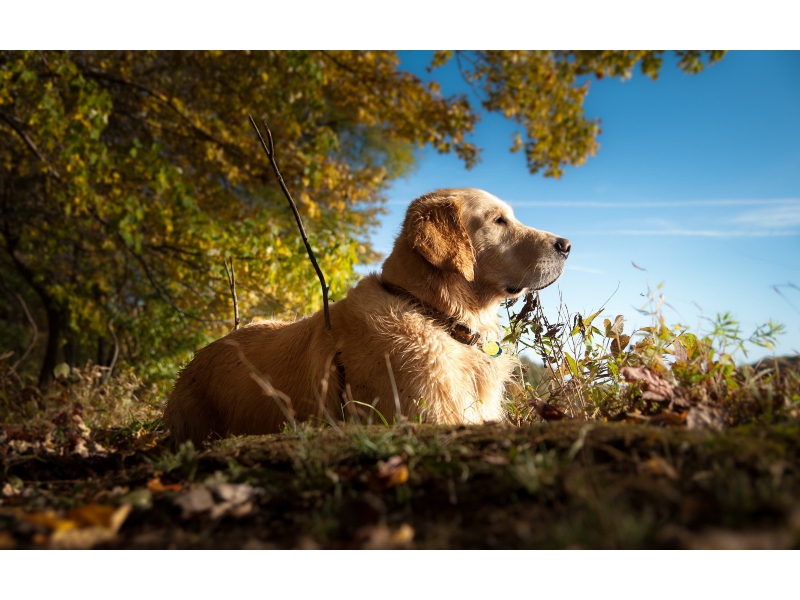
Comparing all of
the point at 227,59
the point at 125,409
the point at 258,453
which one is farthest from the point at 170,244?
the point at 258,453

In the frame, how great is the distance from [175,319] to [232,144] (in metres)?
3.95

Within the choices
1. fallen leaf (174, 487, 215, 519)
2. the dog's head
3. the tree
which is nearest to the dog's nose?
the dog's head

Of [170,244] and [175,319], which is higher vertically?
[170,244]

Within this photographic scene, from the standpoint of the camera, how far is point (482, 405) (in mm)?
3979

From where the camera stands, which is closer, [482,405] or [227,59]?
[482,405]

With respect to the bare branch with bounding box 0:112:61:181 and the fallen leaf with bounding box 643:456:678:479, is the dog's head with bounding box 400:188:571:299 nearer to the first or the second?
the fallen leaf with bounding box 643:456:678:479

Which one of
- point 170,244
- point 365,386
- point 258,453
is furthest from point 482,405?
point 170,244

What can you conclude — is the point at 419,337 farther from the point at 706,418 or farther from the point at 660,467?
the point at 660,467

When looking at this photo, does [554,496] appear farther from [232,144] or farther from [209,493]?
[232,144]

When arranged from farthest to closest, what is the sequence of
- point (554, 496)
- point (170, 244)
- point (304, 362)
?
point (170, 244), point (304, 362), point (554, 496)

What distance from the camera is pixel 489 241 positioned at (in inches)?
172

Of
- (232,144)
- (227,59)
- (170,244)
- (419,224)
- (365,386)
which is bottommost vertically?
(365,386)

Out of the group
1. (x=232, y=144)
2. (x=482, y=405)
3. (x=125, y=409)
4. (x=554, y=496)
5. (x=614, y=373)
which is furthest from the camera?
(x=232, y=144)

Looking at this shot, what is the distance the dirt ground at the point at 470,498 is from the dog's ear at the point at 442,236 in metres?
1.79
